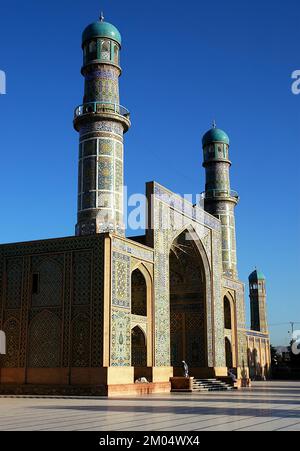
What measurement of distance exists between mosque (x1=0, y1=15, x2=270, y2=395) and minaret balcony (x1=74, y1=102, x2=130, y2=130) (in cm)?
4

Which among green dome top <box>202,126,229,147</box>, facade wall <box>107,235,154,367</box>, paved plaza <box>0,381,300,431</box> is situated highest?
green dome top <box>202,126,229,147</box>

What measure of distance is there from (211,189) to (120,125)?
10657mm

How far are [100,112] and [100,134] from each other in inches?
30.0

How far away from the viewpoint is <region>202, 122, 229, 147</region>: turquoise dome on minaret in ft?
98.6

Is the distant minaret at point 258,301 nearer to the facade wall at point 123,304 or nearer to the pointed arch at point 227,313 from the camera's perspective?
the pointed arch at point 227,313

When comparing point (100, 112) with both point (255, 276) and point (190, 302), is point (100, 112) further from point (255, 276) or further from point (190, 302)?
point (255, 276)

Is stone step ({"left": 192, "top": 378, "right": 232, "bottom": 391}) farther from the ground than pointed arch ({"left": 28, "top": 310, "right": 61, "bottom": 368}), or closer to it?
closer to it

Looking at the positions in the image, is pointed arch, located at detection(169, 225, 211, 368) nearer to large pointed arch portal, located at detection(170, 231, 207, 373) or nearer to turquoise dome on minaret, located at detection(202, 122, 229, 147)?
large pointed arch portal, located at detection(170, 231, 207, 373)

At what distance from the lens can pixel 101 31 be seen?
20484mm

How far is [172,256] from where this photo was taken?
2498 cm

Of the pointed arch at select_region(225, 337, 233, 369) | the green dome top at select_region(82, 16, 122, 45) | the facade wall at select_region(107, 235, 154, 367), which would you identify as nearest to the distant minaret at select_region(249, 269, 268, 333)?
the pointed arch at select_region(225, 337, 233, 369)

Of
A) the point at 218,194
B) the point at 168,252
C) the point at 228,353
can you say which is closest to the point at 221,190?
the point at 218,194

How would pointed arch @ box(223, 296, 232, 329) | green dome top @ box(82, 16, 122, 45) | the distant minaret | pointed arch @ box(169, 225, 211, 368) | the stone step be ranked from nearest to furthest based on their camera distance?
green dome top @ box(82, 16, 122, 45) → the stone step → pointed arch @ box(169, 225, 211, 368) → pointed arch @ box(223, 296, 232, 329) → the distant minaret

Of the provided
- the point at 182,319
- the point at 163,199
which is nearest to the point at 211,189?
the point at 182,319
